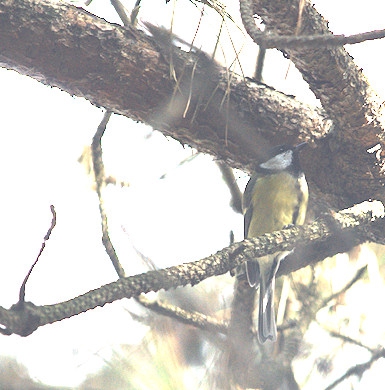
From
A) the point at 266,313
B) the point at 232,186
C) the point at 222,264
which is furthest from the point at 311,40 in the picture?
the point at 232,186

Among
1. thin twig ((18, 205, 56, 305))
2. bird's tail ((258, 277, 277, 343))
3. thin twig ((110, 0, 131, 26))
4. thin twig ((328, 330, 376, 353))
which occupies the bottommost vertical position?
thin twig ((18, 205, 56, 305))

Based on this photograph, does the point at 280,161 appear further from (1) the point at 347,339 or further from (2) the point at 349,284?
(1) the point at 347,339

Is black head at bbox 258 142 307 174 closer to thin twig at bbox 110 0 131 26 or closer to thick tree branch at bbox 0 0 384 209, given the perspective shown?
thick tree branch at bbox 0 0 384 209

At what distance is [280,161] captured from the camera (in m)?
1.97

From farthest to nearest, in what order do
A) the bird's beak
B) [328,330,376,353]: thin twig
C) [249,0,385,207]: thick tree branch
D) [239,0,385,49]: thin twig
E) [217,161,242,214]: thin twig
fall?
[217,161,242,214]: thin twig → the bird's beak → [328,330,376,353]: thin twig → [249,0,385,207]: thick tree branch → [239,0,385,49]: thin twig

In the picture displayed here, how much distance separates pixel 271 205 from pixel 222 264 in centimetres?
123

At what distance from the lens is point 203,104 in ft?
5.43

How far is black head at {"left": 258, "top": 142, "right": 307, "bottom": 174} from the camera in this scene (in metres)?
1.81

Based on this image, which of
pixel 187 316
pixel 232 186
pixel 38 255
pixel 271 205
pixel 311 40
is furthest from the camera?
pixel 271 205

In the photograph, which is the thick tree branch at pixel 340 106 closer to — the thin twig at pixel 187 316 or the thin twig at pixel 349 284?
the thin twig at pixel 349 284

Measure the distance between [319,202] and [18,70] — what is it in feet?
3.36

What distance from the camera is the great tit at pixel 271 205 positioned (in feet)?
6.14

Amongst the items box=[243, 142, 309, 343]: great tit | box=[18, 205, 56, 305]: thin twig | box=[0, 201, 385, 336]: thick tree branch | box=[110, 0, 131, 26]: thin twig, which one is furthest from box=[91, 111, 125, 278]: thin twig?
box=[18, 205, 56, 305]: thin twig

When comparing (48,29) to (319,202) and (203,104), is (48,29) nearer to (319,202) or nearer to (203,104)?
(203,104)
